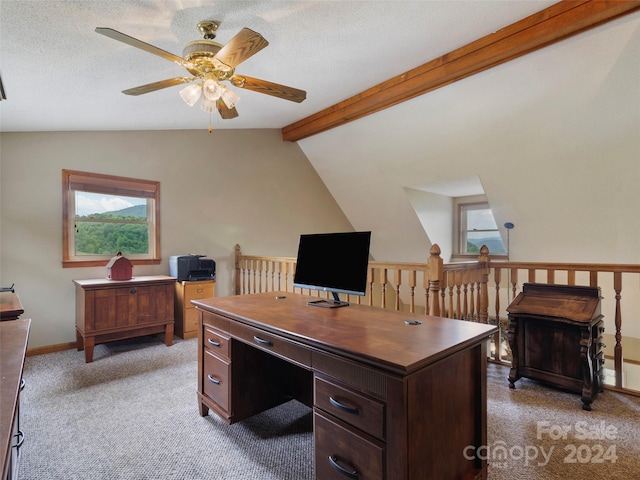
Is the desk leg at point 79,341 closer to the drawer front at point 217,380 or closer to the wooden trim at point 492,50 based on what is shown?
the drawer front at point 217,380

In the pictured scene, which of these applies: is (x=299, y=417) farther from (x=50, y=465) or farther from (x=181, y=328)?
(x=181, y=328)

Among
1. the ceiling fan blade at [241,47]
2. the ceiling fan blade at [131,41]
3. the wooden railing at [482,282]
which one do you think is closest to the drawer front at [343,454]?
the wooden railing at [482,282]

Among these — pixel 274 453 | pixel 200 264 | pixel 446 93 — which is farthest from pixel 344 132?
pixel 274 453

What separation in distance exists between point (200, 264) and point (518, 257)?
14.5 feet

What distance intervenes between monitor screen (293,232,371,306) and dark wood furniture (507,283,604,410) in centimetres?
157

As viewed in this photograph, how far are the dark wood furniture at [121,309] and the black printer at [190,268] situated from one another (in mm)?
286

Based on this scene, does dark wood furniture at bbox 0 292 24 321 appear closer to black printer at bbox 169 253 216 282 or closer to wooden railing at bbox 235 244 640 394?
black printer at bbox 169 253 216 282

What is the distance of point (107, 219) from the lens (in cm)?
405

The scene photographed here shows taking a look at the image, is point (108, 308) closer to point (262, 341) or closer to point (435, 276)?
point (262, 341)

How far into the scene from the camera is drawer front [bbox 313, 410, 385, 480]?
1.23 metres

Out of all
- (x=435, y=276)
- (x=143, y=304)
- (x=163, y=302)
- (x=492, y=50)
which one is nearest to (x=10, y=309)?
(x=143, y=304)

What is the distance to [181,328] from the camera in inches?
163

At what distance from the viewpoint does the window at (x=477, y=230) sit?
5.44m

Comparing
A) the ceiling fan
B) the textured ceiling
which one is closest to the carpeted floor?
the ceiling fan
